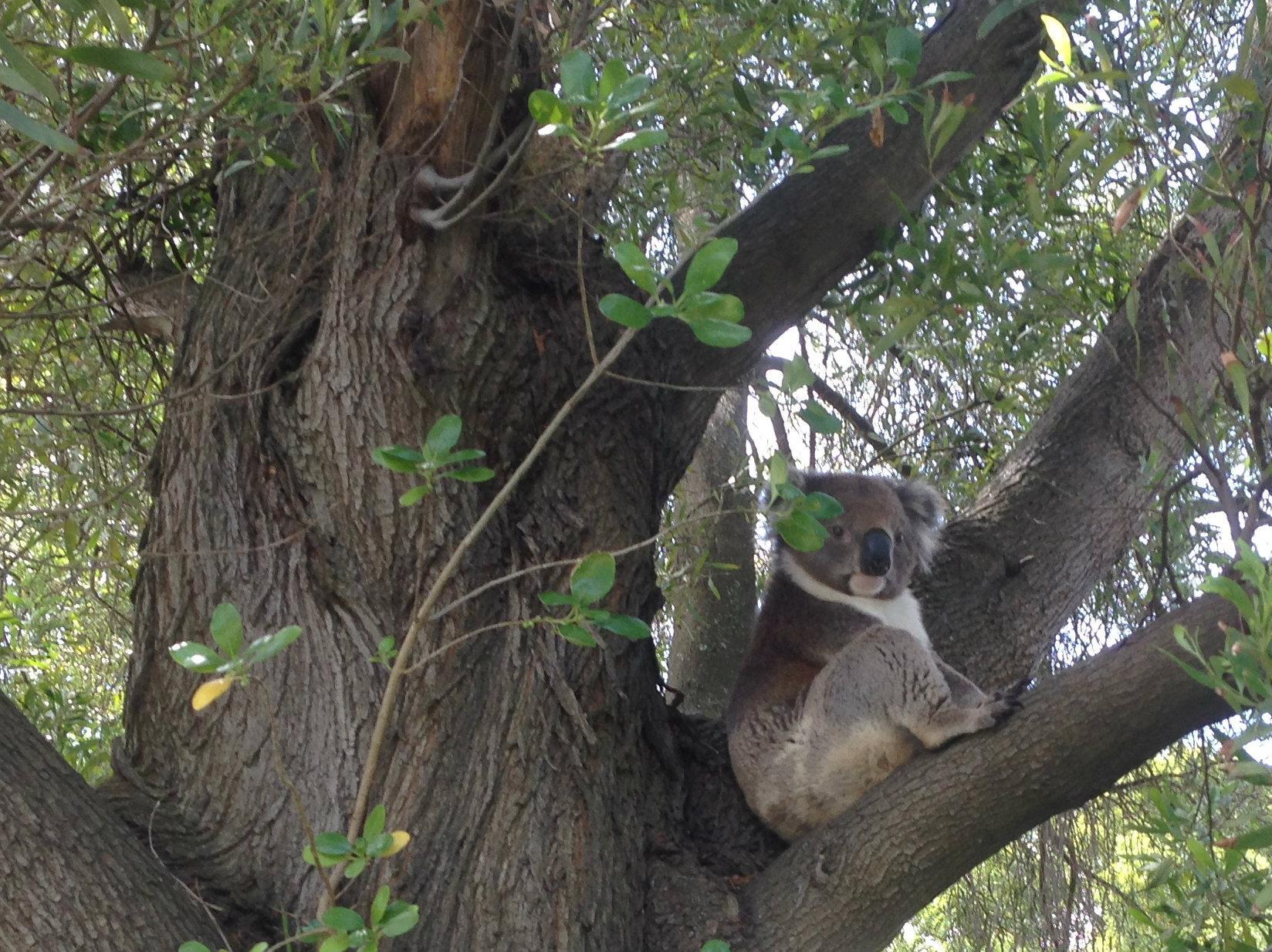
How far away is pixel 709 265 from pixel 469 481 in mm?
602

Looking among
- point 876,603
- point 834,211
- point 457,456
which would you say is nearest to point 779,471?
point 457,456

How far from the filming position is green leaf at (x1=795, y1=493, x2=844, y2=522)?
180cm

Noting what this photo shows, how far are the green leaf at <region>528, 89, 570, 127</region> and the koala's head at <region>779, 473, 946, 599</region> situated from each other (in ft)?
6.92

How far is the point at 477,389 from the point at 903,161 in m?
1.24

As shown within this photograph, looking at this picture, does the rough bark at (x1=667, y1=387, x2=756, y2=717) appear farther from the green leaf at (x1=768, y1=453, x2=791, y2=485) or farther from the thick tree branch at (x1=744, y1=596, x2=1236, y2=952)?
the green leaf at (x1=768, y1=453, x2=791, y2=485)

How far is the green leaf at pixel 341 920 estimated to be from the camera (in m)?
1.58

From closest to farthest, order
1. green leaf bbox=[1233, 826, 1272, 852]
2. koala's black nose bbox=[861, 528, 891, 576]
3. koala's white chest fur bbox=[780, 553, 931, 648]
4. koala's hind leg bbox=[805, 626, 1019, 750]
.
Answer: green leaf bbox=[1233, 826, 1272, 852]
koala's hind leg bbox=[805, 626, 1019, 750]
koala's white chest fur bbox=[780, 553, 931, 648]
koala's black nose bbox=[861, 528, 891, 576]

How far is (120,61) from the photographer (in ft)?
4.87

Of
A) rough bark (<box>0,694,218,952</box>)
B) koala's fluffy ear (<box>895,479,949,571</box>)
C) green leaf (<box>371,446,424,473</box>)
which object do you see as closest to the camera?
green leaf (<box>371,446,424,473</box>)

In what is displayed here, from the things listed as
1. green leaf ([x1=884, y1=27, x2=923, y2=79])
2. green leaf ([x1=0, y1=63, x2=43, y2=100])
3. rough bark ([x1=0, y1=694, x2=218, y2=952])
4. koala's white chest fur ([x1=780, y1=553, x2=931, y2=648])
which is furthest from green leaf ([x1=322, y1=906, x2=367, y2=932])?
koala's white chest fur ([x1=780, y1=553, x2=931, y2=648])

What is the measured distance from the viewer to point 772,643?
12.0ft

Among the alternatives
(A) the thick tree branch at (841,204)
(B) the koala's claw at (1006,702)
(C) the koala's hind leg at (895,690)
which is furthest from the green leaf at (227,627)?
(C) the koala's hind leg at (895,690)

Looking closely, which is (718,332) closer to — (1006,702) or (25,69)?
(25,69)

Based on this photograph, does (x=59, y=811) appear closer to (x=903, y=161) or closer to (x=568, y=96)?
(x=568, y=96)
